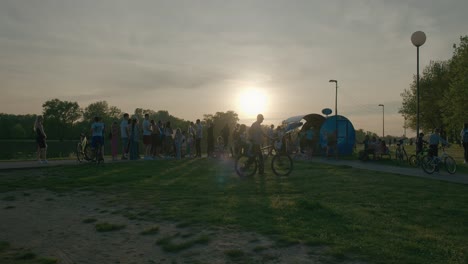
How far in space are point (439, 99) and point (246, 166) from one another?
49490 millimetres

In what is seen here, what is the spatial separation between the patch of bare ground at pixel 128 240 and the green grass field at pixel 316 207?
305mm

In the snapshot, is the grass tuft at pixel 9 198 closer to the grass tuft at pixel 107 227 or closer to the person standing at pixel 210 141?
the grass tuft at pixel 107 227

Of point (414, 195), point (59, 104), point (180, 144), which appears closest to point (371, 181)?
point (414, 195)

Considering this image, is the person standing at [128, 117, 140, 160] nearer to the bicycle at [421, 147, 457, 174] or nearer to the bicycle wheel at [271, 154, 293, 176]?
the bicycle wheel at [271, 154, 293, 176]

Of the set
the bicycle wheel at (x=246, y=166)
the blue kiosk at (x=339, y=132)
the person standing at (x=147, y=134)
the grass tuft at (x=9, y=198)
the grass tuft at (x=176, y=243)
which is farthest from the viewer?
the blue kiosk at (x=339, y=132)

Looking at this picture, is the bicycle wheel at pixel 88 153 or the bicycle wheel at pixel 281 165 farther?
the bicycle wheel at pixel 88 153

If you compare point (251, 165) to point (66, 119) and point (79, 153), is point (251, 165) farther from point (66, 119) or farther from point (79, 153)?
point (66, 119)

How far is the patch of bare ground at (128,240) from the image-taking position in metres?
4.66

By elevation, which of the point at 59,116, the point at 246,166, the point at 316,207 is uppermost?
the point at 59,116

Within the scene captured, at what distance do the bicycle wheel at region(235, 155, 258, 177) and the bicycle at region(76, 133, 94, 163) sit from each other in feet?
28.8

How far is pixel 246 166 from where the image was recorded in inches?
529

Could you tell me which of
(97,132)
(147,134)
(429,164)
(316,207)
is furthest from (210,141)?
(316,207)

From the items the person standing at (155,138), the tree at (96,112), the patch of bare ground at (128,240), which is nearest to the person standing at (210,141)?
the person standing at (155,138)

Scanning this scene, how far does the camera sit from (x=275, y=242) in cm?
521
